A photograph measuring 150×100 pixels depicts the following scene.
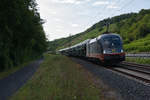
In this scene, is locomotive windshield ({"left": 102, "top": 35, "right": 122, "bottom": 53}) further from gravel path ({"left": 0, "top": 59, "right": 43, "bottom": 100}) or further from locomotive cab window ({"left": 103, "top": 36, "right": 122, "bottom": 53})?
gravel path ({"left": 0, "top": 59, "right": 43, "bottom": 100})

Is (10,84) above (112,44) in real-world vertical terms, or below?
below

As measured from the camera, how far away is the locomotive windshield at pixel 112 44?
17.3m

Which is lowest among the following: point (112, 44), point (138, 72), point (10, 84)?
point (10, 84)

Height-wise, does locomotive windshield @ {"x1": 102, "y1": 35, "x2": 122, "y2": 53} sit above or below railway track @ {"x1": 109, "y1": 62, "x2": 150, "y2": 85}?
above

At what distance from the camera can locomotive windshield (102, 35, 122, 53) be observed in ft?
56.9

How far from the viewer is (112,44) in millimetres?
17688

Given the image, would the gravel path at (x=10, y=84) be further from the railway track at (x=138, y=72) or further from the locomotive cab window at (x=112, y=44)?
the locomotive cab window at (x=112, y=44)

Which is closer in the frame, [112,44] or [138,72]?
[138,72]

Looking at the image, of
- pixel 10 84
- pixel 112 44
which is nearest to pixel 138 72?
pixel 112 44

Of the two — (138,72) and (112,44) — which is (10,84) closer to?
(138,72)

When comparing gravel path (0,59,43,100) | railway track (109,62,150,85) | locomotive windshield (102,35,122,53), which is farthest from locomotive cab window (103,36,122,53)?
gravel path (0,59,43,100)

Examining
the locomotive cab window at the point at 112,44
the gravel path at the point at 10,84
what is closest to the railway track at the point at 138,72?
the locomotive cab window at the point at 112,44

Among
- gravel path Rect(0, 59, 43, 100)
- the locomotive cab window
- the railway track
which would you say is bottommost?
gravel path Rect(0, 59, 43, 100)

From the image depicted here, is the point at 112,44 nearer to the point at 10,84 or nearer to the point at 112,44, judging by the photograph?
the point at 112,44
